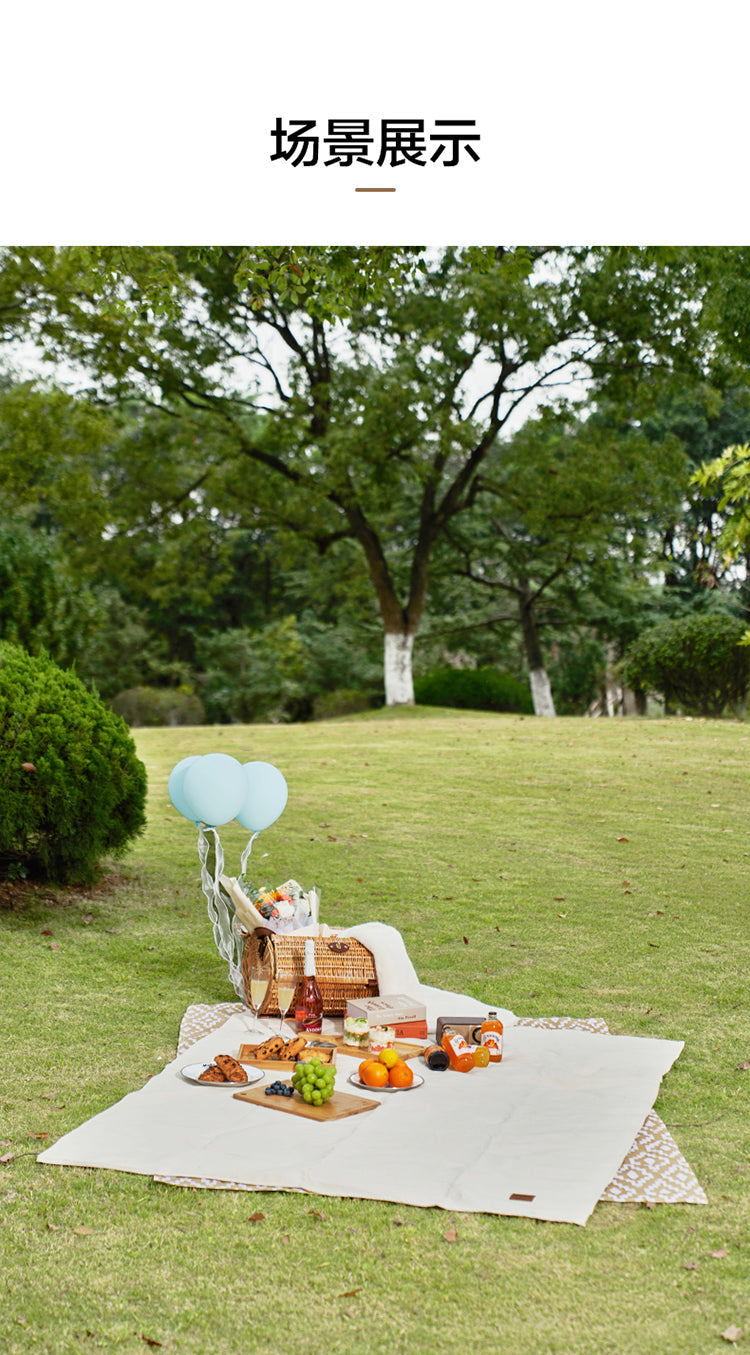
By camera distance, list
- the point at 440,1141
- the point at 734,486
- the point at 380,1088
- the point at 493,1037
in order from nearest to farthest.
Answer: the point at 440,1141 → the point at 380,1088 → the point at 493,1037 → the point at 734,486

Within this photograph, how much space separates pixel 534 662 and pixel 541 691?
1.91 ft

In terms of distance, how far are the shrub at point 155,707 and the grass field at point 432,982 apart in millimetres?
9447

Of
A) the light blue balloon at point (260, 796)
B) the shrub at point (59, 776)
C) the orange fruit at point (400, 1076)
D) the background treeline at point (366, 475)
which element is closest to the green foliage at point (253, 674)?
the background treeline at point (366, 475)

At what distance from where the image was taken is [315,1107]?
3.60 m

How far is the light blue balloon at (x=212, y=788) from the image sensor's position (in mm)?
4590

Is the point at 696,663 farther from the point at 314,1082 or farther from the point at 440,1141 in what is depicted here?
the point at 440,1141

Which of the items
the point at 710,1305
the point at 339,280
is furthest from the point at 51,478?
the point at 710,1305

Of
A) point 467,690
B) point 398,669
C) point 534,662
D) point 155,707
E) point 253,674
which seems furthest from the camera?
point 253,674

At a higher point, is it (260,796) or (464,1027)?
(260,796)

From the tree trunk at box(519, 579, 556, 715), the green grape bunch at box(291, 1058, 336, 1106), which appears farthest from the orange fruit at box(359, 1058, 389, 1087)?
the tree trunk at box(519, 579, 556, 715)

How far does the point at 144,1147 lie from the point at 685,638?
13.7 metres
